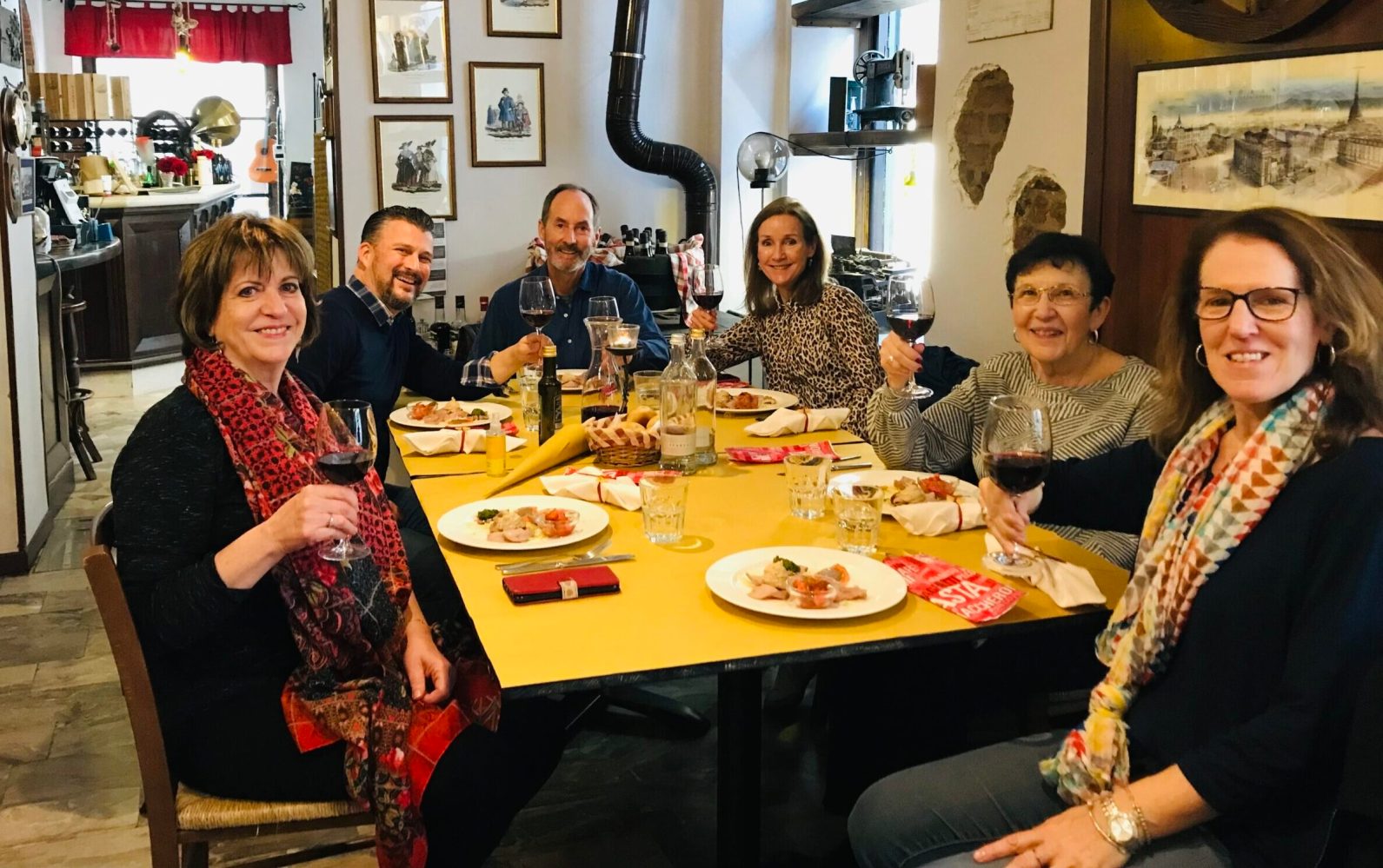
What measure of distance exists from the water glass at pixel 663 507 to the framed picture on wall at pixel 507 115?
3.79 m

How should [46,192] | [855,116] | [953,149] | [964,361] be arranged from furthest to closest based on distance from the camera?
[46,192] < [855,116] < [953,149] < [964,361]

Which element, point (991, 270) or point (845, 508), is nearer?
point (845, 508)

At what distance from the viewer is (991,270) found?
12.3ft

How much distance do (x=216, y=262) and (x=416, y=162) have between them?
11.7 ft

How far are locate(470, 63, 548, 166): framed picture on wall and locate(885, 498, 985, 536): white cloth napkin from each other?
3.84m

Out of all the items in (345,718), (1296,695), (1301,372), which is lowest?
(345,718)

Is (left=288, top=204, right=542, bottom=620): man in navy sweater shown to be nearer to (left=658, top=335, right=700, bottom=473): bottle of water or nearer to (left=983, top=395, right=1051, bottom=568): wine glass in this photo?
(left=658, top=335, right=700, bottom=473): bottle of water

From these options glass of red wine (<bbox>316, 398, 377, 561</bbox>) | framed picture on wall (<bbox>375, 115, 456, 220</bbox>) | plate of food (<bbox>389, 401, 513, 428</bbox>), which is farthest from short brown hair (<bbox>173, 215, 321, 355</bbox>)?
framed picture on wall (<bbox>375, 115, 456, 220</bbox>)

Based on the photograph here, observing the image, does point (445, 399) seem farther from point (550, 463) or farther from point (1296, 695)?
point (1296, 695)

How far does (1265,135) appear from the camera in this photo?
2.62 m

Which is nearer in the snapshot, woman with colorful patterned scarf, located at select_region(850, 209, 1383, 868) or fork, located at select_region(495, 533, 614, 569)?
woman with colorful patterned scarf, located at select_region(850, 209, 1383, 868)

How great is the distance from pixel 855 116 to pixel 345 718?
12.6 ft

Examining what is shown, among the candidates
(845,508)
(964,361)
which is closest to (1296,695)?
(845,508)

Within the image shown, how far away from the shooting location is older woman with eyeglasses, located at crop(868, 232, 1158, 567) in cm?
234
